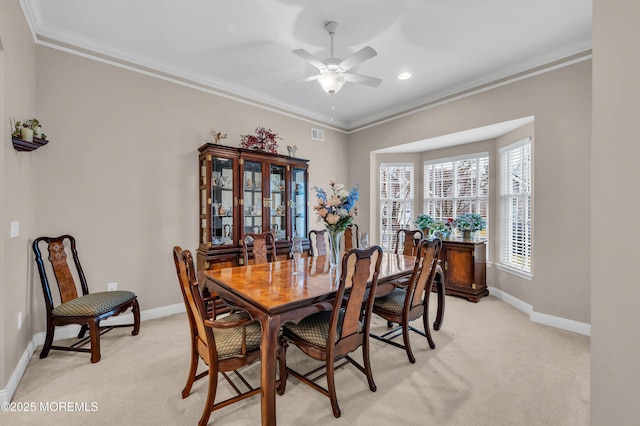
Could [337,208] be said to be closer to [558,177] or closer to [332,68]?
[332,68]

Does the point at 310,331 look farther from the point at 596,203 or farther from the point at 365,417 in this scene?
the point at 596,203

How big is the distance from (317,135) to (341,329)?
406 centimetres

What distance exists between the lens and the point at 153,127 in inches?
137

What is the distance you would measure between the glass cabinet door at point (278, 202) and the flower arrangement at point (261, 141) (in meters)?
0.28

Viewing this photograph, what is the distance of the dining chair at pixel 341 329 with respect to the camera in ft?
6.04

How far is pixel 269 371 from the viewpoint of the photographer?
1612 mm

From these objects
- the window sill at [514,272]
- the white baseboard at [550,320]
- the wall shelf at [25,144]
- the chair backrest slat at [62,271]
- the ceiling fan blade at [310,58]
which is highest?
the ceiling fan blade at [310,58]

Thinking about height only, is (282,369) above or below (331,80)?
below

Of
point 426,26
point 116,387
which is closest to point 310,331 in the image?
point 116,387

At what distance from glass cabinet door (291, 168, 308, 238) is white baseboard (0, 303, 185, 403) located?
203 centimetres

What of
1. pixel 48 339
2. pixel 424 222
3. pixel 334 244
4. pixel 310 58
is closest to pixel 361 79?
pixel 310 58

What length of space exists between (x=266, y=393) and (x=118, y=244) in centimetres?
269

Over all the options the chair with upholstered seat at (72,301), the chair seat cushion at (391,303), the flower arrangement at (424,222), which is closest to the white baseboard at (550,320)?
the flower arrangement at (424,222)

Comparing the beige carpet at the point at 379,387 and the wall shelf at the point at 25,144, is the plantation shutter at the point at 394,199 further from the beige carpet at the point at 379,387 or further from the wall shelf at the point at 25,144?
the wall shelf at the point at 25,144
